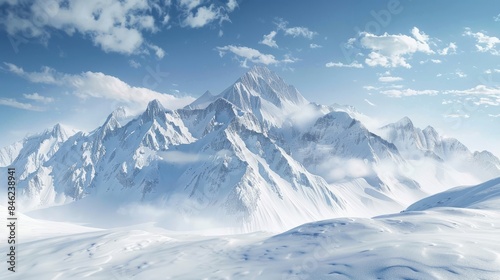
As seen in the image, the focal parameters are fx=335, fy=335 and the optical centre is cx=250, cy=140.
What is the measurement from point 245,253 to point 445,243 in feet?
75.4

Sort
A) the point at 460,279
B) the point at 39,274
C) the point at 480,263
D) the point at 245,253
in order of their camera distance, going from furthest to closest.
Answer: the point at 39,274, the point at 245,253, the point at 480,263, the point at 460,279

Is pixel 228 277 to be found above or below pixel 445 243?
below

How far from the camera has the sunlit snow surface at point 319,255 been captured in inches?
1030

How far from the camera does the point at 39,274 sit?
4662 cm

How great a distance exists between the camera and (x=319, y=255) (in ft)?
116

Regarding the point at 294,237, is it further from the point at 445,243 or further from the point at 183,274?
the point at 445,243

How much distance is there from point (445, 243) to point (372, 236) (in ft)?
32.3

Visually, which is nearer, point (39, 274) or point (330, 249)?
point (330, 249)

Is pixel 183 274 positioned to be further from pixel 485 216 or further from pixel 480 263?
pixel 485 216

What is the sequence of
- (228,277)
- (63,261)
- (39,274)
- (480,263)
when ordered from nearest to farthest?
(480,263), (228,277), (39,274), (63,261)

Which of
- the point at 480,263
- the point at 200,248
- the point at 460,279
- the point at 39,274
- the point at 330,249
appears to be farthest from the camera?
the point at 200,248

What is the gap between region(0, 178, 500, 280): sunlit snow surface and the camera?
26.2 metres

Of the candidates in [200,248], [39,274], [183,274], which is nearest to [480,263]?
[183,274]

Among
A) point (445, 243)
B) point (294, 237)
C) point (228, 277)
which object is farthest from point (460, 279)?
point (294, 237)
